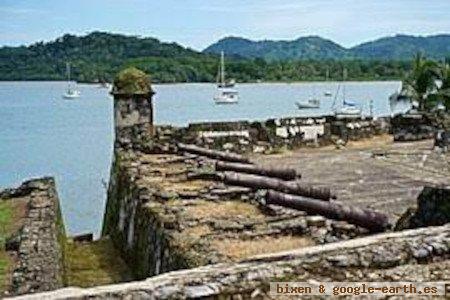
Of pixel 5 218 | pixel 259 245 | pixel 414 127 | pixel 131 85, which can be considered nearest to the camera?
pixel 259 245

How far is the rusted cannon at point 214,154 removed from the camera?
52.2 feet

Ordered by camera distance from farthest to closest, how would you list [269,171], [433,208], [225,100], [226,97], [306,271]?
[225,100]
[226,97]
[269,171]
[433,208]
[306,271]

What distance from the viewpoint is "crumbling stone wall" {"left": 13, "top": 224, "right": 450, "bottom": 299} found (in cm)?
382

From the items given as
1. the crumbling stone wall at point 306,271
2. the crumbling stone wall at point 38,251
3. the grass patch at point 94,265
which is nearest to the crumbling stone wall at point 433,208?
the crumbling stone wall at point 306,271

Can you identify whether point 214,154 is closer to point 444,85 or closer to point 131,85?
point 131,85

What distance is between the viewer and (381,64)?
398 feet

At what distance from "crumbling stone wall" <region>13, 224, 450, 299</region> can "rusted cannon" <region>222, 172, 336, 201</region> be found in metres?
6.46

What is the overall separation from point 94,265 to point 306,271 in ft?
30.5

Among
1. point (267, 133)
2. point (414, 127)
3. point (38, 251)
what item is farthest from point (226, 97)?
point (38, 251)

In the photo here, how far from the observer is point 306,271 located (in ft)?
13.0

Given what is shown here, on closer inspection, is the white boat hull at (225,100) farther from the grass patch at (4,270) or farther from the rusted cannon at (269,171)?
the grass patch at (4,270)

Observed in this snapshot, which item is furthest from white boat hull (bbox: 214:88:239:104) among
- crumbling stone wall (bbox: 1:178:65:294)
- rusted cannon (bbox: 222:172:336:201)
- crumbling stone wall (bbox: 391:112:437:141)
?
rusted cannon (bbox: 222:172:336:201)

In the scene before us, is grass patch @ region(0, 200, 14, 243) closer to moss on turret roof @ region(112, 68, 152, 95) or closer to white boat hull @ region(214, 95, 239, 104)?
moss on turret roof @ region(112, 68, 152, 95)

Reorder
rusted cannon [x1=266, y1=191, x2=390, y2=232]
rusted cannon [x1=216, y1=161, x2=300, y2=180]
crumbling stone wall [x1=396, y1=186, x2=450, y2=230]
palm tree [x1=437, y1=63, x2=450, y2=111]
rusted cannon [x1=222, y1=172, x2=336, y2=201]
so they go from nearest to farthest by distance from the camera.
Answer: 1. crumbling stone wall [x1=396, y1=186, x2=450, y2=230]
2. rusted cannon [x1=266, y1=191, x2=390, y2=232]
3. rusted cannon [x1=222, y1=172, x2=336, y2=201]
4. rusted cannon [x1=216, y1=161, x2=300, y2=180]
5. palm tree [x1=437, y1=63, x2=450, y2=111]
